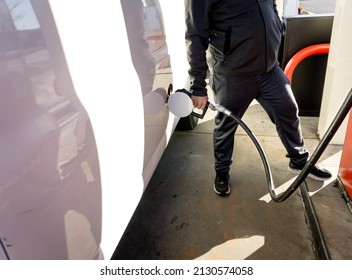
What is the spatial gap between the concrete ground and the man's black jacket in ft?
2.80

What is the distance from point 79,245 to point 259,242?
46.5 inches

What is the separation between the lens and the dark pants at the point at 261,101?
1903mm

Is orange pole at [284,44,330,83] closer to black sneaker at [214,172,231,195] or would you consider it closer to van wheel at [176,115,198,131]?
van wheel at [176,115,198,131]

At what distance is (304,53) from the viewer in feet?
9.56

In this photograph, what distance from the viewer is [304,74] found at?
311 cm

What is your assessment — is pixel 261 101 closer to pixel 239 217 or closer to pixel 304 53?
pixel 239 217

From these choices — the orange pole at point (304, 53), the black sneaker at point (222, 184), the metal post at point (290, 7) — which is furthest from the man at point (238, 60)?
the metal post at point (290, 7)

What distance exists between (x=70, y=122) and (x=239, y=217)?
1451 mm

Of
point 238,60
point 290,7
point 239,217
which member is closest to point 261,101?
point 238,60

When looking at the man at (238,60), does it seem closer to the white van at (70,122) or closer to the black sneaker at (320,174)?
the black sneaker at (320,174)

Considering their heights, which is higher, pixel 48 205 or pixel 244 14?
pixel 244 14

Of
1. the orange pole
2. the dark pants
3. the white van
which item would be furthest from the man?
the orange pole
